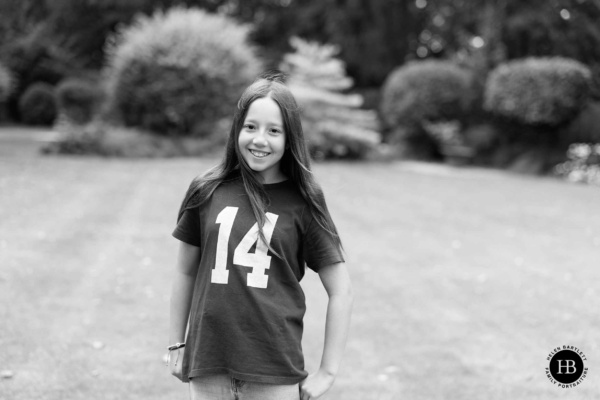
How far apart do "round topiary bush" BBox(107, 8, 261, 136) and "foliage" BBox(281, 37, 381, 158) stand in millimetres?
1331

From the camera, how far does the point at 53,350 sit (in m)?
4.29

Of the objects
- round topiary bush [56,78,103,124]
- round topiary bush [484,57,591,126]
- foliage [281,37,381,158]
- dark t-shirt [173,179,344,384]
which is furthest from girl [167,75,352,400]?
round topiary bush [56,78,103,124]

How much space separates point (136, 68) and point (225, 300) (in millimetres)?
13471

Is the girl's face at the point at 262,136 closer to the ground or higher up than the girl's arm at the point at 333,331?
higher up

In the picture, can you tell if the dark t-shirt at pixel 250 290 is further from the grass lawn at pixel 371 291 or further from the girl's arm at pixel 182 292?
the grass lawn at pixel 371 291

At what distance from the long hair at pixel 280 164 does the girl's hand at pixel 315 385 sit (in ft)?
1.26

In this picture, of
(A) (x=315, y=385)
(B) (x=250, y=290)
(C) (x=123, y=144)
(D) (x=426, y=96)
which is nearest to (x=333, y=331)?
(A) (x=315, y=385)

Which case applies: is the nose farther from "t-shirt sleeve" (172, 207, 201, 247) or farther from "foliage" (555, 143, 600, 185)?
"foliage" (555, 143, 600, 185)

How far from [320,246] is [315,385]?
1.30ft

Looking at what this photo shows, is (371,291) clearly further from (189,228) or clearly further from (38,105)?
(38,105)

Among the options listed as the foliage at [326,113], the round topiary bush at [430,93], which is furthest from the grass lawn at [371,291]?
the round topiary bush at [430,93]

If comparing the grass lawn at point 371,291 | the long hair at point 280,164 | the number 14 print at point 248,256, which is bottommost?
the grass lawn at point 371,291

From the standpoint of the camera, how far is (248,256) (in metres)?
2.04

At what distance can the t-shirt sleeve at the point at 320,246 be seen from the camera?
2.13 meters
